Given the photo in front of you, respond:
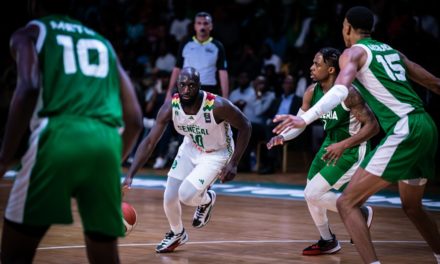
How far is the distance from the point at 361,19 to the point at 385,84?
490 millimetres

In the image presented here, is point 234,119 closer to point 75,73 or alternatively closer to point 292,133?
point 292,133

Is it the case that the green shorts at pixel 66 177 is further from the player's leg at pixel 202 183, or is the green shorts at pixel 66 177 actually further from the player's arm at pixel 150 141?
the player's leg at pixel 202 183

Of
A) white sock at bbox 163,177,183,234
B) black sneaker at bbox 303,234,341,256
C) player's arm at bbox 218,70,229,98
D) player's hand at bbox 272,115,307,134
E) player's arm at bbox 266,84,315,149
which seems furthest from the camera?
player's arm at bbox 218,70,229,98

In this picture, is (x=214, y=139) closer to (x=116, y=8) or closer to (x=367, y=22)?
(x=367, y=22)

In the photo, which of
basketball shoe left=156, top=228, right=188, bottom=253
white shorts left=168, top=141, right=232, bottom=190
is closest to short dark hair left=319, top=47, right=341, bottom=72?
white shorts left=168, top=141, right=232, bottom=190

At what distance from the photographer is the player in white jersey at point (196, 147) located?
686 cm

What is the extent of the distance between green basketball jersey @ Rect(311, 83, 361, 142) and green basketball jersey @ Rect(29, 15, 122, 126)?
339cm

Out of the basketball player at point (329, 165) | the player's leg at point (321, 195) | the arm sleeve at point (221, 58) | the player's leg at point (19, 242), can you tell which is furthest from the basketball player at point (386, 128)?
the arm sleeve at point (221, 58)

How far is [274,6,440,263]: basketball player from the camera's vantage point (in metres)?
5.36

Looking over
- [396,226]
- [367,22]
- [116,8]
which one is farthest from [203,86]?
[116,8]

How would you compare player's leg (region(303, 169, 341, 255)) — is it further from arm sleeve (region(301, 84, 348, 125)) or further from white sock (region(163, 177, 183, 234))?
arm sleeve (region(301, 84, 348, 125))

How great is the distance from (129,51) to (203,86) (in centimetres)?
687

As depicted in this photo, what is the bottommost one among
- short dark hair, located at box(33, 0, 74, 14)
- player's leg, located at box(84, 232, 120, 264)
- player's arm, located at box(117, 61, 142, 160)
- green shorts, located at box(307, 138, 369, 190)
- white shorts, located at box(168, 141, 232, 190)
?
white shorts, located at box(168, 141, 232, 190)

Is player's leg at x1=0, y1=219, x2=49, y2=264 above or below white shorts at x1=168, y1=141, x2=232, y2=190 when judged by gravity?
above
